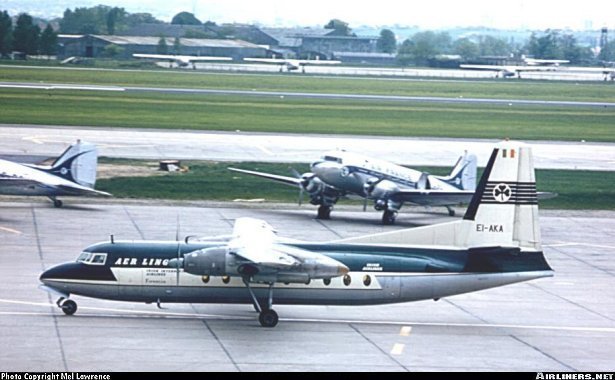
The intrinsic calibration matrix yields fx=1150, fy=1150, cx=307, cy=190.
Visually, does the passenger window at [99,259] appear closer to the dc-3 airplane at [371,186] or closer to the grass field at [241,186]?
the dc-3 airplane at [371,186]

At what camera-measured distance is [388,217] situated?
56781 mm

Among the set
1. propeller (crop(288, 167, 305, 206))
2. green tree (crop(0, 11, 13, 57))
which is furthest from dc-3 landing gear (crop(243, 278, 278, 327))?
green tree (crop(0, 11, 13, 57))

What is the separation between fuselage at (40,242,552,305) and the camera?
35000 mm

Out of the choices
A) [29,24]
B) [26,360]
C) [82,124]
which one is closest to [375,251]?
[26,360]

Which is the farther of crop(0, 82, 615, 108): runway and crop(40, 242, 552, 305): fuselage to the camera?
crop(0, 82, 615, 108): runway

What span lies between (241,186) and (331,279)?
32.4 meters

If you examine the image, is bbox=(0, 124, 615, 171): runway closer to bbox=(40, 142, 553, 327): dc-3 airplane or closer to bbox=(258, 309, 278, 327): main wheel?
bbox=(40, 142, 553, 327): dc-3 airplane

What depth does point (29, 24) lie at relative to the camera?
16525 cm

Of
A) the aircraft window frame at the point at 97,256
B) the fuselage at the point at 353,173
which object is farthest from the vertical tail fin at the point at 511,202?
the fuselage at the point at 353,173

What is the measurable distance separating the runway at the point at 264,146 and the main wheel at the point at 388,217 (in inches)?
862

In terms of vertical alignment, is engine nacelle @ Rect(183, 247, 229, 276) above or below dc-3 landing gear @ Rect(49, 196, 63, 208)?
above

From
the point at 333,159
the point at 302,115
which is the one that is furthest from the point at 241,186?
the point at 302,115

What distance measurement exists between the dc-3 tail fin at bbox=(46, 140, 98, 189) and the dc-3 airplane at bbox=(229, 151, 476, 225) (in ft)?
35.0

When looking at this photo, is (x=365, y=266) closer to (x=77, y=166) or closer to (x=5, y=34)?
(x=77, y=166)
